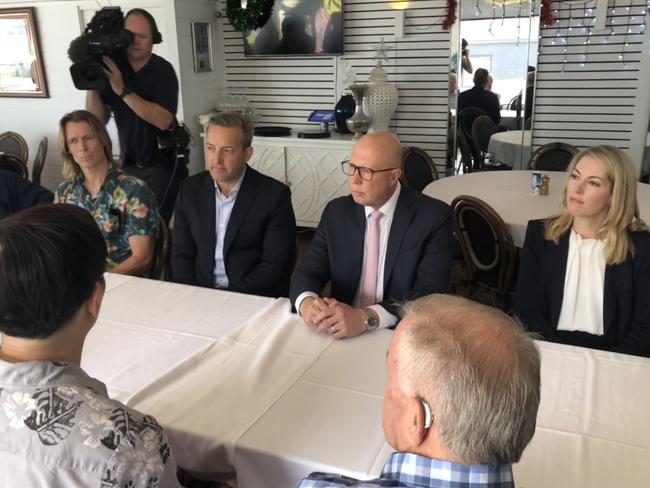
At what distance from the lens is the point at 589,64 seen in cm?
502

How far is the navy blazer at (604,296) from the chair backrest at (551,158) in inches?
101

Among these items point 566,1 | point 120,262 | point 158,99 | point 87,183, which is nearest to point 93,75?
point 158,99

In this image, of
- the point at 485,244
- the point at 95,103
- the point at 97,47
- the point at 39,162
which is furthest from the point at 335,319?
the point at 39,162

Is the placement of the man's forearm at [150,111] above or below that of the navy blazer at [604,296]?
above

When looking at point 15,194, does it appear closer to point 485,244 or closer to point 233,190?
point 233,190

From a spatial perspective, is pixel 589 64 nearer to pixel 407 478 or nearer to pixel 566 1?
pixel 566 1

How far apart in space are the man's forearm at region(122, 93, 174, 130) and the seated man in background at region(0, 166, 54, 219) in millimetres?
792

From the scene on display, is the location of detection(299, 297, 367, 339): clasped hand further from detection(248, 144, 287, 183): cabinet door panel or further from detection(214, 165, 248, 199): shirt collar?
detection(248, 144, 287, 183): cabinet door panel

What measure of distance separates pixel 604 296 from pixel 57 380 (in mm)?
1935

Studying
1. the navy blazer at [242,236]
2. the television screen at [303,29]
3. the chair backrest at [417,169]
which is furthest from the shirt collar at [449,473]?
the television screen at [303,29]

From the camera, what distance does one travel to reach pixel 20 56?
6016 millimetres

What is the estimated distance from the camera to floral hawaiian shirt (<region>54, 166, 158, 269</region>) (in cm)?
282

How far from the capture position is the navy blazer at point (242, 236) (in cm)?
275

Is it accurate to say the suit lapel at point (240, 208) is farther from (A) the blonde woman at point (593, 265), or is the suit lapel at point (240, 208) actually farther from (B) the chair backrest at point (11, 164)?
(B) the chair backrest at point (11, 164)
